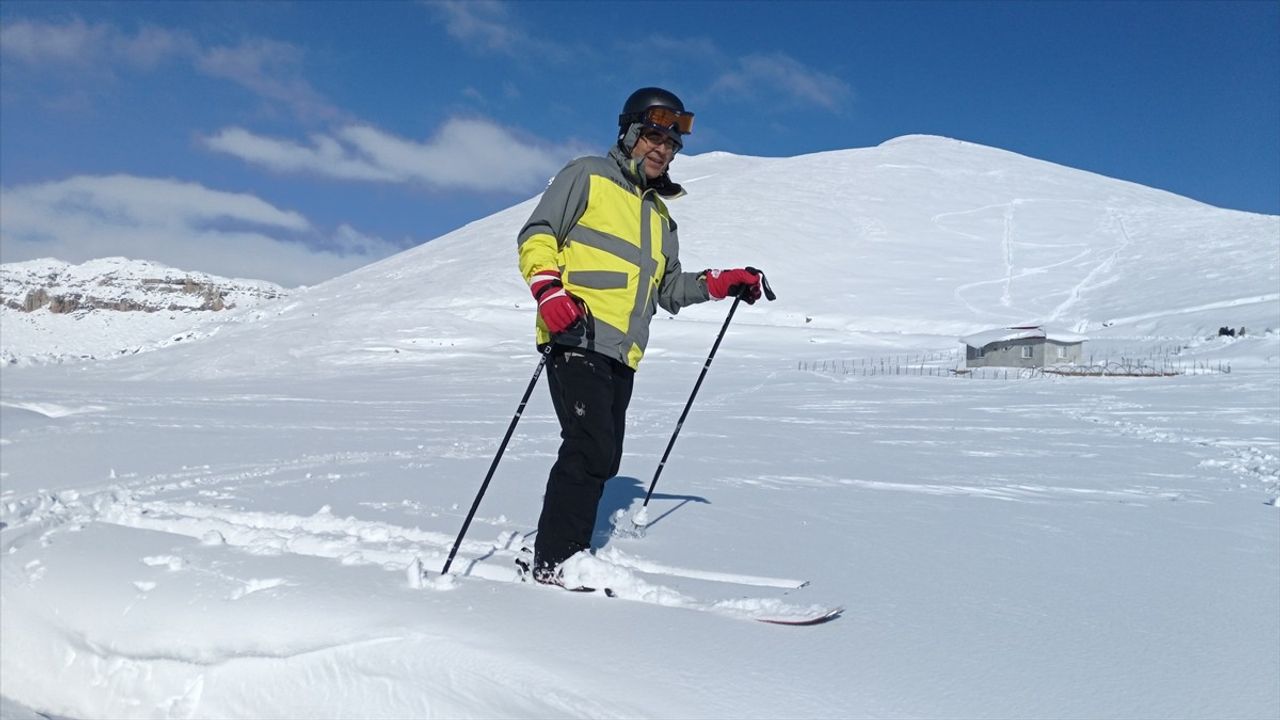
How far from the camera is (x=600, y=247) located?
302 centimetres

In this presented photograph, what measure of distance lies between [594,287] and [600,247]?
0.50 feet

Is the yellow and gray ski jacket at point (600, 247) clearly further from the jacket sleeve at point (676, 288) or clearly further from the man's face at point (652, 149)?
the jacket sleeve at point (676, 288)

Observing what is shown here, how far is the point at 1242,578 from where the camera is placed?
9.43 feet

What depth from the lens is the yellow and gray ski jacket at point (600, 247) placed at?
291 cm

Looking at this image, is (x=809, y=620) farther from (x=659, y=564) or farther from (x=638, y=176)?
(x=638, y=176)

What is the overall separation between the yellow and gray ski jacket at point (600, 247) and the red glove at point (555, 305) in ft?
0.31

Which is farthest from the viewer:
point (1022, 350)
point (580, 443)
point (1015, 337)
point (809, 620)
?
point (1015, 337)

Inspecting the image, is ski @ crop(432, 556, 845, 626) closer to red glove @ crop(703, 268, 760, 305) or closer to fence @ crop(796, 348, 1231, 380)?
red glove @ crop(703, 268, 760, 305)

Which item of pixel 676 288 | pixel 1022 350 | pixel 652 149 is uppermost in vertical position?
pixel 1022 350

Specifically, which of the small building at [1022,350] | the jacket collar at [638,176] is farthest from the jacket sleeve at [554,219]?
the small building at [1022,350]

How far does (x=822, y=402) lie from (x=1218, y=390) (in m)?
7.59

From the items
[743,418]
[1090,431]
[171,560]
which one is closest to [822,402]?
[743,418]

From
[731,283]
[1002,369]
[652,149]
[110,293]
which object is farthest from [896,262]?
[110,293]

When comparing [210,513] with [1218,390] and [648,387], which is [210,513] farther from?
[1218,390]
